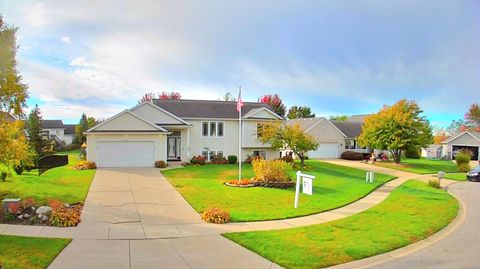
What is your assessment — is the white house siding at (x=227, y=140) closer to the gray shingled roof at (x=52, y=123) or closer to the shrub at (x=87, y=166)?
the shrub at (x=87, y=166)

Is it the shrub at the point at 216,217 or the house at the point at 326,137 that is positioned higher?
the house at the point at 326,137

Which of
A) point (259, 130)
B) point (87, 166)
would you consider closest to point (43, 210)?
point (87, 166)

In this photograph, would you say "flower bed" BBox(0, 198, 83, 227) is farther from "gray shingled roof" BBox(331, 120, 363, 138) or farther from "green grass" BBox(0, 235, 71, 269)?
"gray shingled roof" BBox(331, 120, 363, 138)

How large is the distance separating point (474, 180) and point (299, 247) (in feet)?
96.1

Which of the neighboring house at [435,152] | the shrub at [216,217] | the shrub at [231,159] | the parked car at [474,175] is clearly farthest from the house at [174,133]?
the neighboring house at [435,152]

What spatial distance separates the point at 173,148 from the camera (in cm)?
3644

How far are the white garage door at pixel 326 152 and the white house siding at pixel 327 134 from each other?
0.44 meters

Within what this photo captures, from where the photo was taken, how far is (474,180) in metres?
32.4

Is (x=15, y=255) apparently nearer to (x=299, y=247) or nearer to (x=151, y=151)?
(x=299, y=247)

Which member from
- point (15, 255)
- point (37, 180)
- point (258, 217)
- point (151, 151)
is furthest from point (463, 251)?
point (151, 151)

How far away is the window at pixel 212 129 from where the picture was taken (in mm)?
36750

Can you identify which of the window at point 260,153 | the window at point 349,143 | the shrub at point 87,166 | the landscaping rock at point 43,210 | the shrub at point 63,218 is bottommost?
the shrub at point 63,218

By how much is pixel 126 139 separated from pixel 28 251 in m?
23.5

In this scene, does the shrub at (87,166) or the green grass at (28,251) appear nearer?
the green grass at (28,251)
